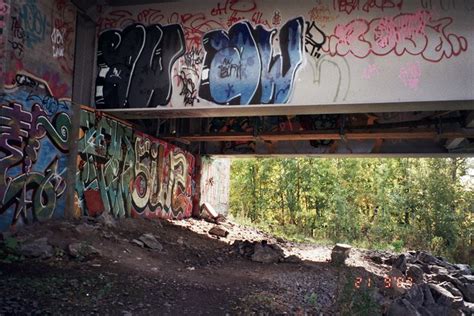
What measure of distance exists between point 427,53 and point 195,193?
10309 mm

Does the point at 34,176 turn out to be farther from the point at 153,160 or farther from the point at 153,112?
the point at 153,160

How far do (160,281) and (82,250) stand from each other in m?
1.63

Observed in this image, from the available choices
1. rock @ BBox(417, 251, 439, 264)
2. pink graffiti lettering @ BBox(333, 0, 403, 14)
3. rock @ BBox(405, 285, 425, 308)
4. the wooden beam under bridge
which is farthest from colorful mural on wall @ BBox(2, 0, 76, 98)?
rock @ BBox(417, 251, 439, 264)

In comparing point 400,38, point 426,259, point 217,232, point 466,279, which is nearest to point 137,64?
point 400,38

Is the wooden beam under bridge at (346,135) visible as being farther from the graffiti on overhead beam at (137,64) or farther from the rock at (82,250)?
the rock at (82,250)

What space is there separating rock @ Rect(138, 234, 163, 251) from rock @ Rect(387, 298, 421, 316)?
484cm

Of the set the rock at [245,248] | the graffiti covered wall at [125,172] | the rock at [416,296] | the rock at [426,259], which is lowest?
the rock at [426,259]

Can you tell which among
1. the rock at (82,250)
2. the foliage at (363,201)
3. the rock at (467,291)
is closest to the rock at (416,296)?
the rock at (467,291)

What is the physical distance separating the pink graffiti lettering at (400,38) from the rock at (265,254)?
476cm

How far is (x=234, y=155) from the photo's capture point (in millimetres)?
15727

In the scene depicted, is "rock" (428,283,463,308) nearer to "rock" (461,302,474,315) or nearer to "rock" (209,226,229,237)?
"rock" (461,302,474,315)

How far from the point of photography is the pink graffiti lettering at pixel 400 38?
806 cm

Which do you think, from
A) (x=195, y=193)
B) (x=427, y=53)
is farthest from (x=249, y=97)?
(x=195, y=193)

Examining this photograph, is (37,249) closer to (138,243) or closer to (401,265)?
(138,243)
